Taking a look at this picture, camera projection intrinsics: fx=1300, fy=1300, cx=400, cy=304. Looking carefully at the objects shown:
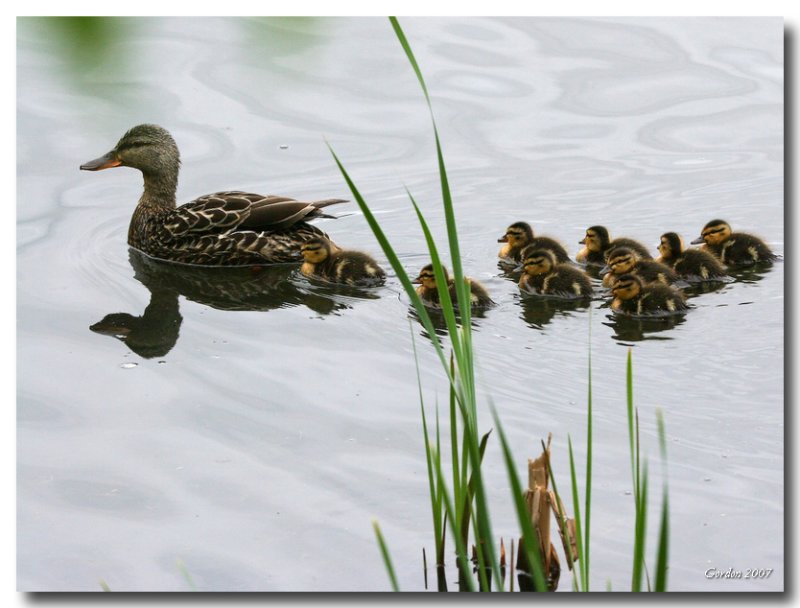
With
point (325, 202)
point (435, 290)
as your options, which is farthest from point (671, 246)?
point (325, 202)

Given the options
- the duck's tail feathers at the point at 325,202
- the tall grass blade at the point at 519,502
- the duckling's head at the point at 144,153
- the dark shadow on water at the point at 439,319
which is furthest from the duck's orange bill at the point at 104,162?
the tall grass blade at the point at 519,502

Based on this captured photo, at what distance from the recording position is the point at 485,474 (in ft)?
12.4

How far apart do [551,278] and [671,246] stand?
63 centimetres

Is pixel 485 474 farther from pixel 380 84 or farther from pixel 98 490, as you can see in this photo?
pixel 380 84

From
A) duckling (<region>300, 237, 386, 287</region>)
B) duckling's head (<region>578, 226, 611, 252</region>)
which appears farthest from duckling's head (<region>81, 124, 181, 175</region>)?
duckling's head (<region>578, 226, 611, 252</region>)

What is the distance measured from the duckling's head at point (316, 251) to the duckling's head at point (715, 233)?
5.39 feet

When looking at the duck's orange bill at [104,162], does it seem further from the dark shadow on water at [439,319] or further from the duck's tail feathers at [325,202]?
the dark shadow on water at [439,319]

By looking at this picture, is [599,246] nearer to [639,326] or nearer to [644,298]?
[644,298]

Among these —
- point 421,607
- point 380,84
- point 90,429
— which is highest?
point 380,84

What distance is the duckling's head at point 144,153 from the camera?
644 centimetres

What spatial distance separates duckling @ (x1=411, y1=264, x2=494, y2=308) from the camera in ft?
17.2

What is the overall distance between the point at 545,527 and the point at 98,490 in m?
1.37

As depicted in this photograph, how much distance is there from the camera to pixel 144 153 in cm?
646

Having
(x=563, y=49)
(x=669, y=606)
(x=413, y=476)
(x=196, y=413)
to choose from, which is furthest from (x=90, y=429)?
(x=563, y=49)
